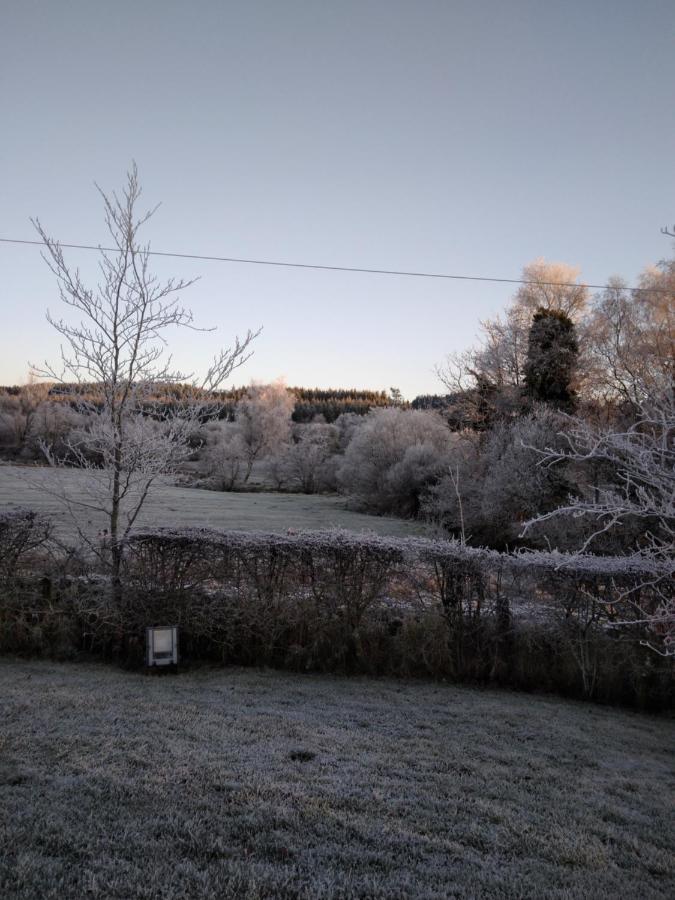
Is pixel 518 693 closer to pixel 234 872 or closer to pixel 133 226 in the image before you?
pixel 234 872

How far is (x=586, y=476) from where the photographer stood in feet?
48.6

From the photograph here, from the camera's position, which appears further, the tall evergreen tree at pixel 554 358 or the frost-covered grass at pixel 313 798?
the tall evergreen tree at pixel 554 358

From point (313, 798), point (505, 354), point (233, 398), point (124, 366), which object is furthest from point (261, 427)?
point (313, 798)

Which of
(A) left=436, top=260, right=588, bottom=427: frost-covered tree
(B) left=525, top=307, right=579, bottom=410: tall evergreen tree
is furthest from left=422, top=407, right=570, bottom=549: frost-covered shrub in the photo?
(A) left=436, top=260, right=588, bottom=427: frost-covered tree

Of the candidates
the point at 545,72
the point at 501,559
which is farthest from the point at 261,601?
the point at 545,72

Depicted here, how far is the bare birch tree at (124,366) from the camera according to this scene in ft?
23.8

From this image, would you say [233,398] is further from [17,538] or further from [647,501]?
[647,501]

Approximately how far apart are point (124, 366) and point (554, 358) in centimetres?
1604

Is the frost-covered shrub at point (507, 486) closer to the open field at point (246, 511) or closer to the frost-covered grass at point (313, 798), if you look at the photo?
the open field at point (246, 511)

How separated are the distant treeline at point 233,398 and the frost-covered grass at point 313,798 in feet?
12.1

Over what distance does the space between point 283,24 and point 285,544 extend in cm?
913

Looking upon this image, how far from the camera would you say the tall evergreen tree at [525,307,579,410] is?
65.1 feet

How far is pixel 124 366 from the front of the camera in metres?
7.56

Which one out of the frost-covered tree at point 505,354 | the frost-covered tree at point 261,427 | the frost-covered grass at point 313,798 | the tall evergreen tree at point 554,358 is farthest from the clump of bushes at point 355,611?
the frost-covered tree at point 261,427
